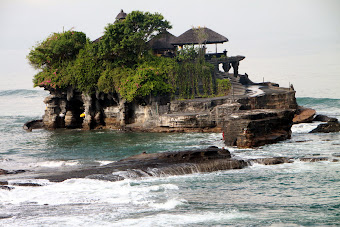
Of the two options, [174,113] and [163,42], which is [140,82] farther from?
[163,42]

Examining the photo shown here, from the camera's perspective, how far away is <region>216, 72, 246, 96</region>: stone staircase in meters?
53.4

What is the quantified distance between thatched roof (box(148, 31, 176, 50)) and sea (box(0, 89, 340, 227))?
17.9 metres

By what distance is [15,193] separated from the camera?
2497 cm

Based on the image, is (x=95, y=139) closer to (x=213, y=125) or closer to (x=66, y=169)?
(x=213, y=125)

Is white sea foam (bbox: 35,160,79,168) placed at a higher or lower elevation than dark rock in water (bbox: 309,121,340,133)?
lower

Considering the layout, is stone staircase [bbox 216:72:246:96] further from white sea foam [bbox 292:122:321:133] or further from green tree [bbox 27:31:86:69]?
green tree [bbox 27:31:86:69]

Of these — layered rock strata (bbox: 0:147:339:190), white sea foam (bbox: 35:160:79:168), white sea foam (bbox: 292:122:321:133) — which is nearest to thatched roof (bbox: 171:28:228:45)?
white sea foam (bbox: 292:122:321:133)

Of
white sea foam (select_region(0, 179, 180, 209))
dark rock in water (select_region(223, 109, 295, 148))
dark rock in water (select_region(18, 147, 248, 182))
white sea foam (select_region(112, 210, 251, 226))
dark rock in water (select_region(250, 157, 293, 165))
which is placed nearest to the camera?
white sea foam (select_region(112, 210, 251, 226))

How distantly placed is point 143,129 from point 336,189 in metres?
24.5

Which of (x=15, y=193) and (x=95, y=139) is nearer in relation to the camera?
(x=15, y=193)

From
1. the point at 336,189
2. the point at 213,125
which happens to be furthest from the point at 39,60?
the point at 336,189

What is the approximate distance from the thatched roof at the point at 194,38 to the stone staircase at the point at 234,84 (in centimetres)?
373

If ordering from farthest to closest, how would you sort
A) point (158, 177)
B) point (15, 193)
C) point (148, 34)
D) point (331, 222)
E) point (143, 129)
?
1. point (148, 34)
2. point (143, 129)
3. point (158, 177)
4. point (15, 193)
5. point (331, 222)

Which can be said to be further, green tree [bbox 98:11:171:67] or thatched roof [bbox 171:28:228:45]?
thatched roof [bbox 171:28:228:45]
